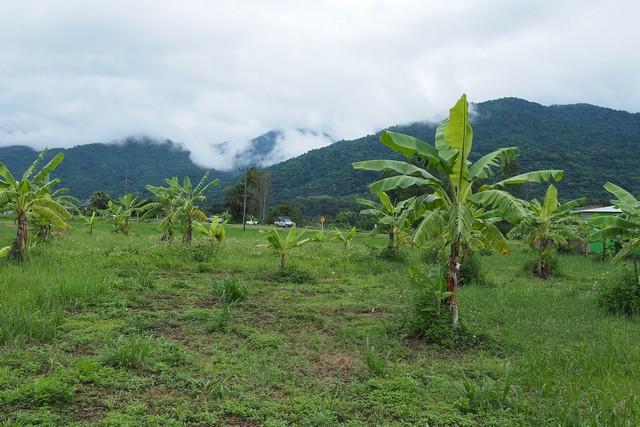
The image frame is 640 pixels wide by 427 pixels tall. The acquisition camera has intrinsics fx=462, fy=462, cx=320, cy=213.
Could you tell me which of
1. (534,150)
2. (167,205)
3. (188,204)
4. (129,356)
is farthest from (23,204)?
(534,150)

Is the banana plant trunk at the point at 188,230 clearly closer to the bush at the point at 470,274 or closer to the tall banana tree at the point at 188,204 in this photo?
the tall banana tree at the point at 188,204

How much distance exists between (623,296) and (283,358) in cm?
693

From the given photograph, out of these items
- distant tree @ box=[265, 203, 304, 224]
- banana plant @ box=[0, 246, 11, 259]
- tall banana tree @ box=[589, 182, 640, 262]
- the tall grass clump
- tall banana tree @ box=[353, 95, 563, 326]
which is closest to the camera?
the tall grass clump

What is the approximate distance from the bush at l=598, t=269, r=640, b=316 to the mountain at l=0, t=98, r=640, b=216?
139ft

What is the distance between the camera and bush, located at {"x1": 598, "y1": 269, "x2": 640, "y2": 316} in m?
8.61

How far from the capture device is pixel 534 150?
6038 cm

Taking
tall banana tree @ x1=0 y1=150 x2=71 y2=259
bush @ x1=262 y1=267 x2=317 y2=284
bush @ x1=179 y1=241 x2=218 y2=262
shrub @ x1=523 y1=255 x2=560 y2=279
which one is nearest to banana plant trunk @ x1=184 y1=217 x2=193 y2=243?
bush @ x1=179 y1=241 x2=218 y2=262

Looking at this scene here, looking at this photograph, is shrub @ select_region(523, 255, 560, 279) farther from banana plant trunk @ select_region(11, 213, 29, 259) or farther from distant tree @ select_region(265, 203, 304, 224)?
distant tree @ select_region(265, 203, 304, 224)

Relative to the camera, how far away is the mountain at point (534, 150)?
5375cm

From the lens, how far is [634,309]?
855 centimetres

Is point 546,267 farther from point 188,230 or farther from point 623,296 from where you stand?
point 188,230

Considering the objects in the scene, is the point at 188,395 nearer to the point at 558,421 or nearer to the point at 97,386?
the point at 97,386


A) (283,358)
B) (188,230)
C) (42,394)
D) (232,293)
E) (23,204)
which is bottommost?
(283,358)

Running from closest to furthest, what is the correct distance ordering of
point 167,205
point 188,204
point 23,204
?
point 23,204, point 188,204, point 167,205
